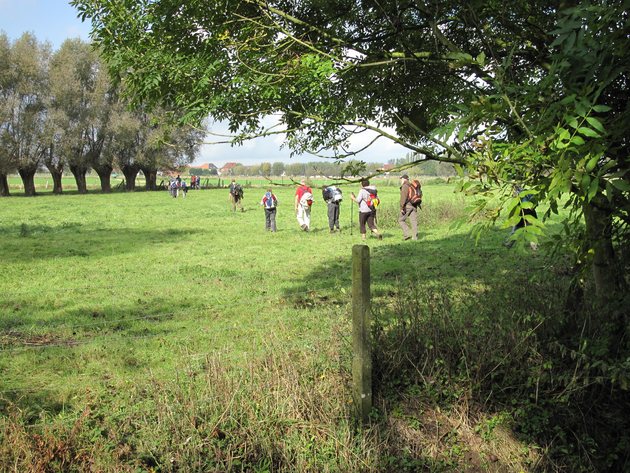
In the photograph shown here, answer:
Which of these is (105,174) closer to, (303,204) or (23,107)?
(23,107)

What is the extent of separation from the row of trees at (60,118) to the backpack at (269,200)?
3159cm

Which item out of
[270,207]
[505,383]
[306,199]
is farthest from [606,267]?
[270,207]

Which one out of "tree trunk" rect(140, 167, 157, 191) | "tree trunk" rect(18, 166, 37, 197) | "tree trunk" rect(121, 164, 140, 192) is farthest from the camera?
"tree trunk" rect(140, 167, 157, 191)

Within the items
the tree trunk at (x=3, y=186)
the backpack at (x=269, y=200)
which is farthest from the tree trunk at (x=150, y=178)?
the backpack at (x=269, y=200)

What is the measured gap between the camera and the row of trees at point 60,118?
49312 millimetres

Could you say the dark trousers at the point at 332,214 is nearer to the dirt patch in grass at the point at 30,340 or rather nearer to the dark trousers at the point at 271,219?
the dark trousers at the point at 271,219

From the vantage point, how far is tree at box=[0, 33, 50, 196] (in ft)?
160

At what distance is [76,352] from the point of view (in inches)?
241

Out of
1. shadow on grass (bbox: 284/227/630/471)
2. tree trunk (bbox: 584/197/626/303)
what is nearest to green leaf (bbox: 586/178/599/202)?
tree trunk (bbox: 584/197/626/303)

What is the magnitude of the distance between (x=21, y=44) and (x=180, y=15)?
5314 cm

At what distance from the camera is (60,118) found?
2012 inches

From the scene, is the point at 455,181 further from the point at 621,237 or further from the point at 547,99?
the point at 621,237

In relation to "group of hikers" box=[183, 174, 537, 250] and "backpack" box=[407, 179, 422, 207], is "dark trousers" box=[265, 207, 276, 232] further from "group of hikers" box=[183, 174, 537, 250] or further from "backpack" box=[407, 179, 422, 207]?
"backpack" box=[407, 179, 422, 207]

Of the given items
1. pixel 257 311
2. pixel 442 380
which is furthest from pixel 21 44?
pixel 442 380
